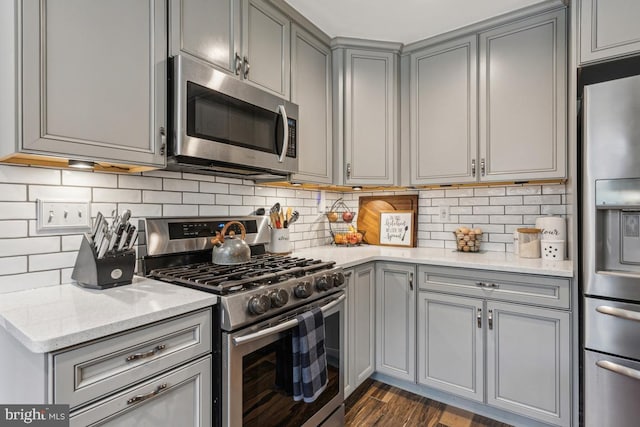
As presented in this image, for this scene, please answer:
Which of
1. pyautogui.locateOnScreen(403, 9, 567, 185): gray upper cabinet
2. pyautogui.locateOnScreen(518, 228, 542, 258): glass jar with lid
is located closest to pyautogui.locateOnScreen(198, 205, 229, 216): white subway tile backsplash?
pyautogui.locateOnScreen(403, 9, 567, 185): gray upper cabinet

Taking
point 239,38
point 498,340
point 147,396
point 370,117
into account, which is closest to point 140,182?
point 239,38

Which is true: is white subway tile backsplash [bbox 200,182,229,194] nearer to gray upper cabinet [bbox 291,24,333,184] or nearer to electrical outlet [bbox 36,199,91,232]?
gray upper cabinet [bbox 291,24,333,184]

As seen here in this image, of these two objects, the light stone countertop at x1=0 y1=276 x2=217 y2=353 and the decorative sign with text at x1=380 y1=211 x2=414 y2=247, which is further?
the decorative sign with text at x1=380 y1=211 x2=414 y2=247

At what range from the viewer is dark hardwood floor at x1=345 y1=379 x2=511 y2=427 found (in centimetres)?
193

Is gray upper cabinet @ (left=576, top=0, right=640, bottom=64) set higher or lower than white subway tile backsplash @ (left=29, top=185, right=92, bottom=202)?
higher

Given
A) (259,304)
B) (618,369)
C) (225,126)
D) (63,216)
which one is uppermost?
(225,126)

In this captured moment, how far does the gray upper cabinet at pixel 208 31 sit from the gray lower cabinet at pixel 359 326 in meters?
1.33

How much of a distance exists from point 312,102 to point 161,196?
1135 mm

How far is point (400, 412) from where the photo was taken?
203 cm

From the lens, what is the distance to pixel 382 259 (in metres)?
2.24

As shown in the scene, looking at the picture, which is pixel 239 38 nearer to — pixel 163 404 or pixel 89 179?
pixel 89 179

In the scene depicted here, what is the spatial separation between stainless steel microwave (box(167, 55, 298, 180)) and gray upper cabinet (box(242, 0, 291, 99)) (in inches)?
4.6

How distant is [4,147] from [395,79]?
227cm

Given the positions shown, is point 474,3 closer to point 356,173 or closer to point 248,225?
point 356,173
